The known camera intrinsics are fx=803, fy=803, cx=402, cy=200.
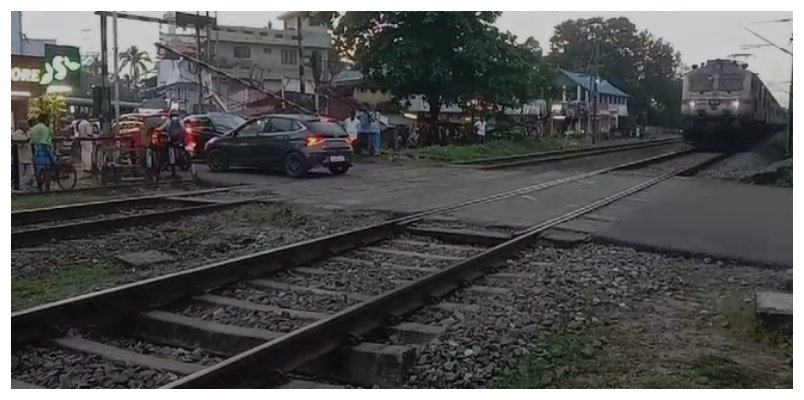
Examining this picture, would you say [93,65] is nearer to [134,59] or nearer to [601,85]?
[134,59]

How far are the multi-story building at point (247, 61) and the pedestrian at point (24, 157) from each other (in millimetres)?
1588

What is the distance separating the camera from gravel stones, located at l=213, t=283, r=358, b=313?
444 cm

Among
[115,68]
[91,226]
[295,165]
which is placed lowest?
[91,226]

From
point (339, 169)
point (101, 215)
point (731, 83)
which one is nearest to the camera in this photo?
point (101, 215)

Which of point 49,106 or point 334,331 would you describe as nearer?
point 334,331

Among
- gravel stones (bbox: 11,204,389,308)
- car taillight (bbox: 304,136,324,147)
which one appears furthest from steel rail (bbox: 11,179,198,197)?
gravel stones (bbox: 11,204,389,308)

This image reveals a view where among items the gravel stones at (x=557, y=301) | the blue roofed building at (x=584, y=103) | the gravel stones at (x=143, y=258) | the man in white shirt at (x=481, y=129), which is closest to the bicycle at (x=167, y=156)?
the man in white shirt at (x=481, y=129)

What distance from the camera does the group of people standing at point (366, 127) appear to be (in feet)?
46.8

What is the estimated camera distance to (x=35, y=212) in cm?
697

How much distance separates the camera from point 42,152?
8453 mm

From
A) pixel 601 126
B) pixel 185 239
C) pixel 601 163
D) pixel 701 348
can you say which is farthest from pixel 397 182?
pixel 701 348

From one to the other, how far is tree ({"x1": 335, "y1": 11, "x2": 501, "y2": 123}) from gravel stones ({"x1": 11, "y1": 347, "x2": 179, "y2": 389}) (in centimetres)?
390

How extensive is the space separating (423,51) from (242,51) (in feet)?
7.19

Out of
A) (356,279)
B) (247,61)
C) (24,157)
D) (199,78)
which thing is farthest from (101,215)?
(199,78)
